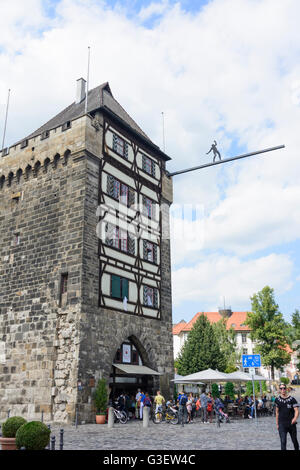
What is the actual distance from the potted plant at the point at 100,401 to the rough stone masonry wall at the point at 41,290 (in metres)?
1.20

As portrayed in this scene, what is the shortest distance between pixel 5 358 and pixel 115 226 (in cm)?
857

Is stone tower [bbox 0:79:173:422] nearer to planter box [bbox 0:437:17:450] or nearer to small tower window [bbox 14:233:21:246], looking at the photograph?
small tower window [bbox 14:233:21:246]

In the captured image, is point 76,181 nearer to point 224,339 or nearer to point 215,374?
point 215,374

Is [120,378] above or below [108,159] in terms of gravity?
below

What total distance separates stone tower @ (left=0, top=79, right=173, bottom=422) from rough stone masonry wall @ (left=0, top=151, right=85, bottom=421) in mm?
53

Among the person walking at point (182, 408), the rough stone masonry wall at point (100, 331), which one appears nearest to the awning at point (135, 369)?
the rough stone masonry wall at point (100, 331)

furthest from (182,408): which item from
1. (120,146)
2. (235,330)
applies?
(235,330)

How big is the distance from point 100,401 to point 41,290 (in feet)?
19.9

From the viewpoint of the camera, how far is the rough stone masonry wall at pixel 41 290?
1998 cm

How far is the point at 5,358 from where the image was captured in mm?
22094

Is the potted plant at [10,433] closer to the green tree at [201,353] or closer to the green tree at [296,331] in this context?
the green tree at [201,353]

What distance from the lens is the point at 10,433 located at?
10258mm

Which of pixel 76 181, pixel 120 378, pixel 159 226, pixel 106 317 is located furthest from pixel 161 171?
pixel 120 378
